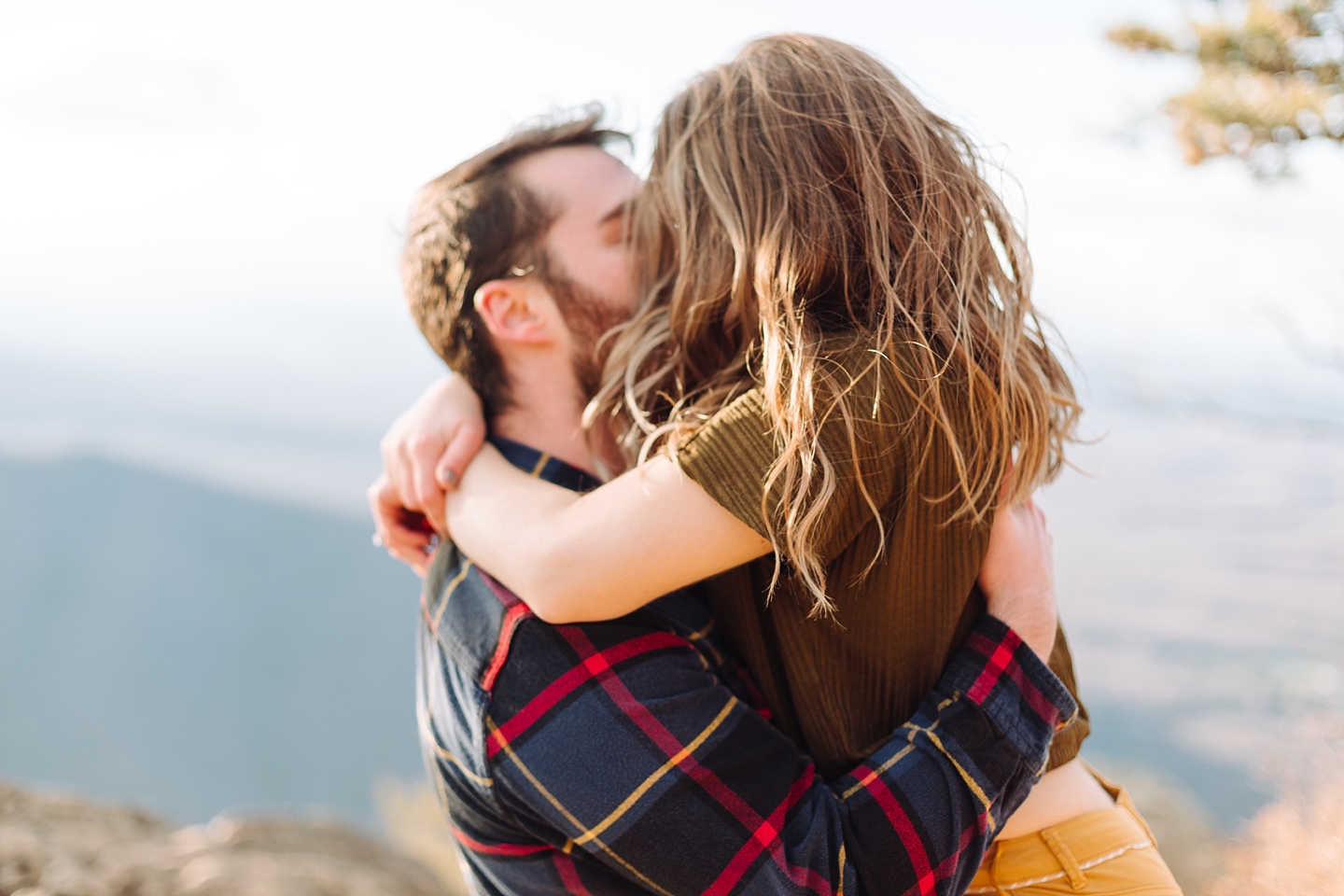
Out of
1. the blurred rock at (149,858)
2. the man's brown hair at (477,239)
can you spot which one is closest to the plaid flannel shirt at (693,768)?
the man's brown hair at (477,239)

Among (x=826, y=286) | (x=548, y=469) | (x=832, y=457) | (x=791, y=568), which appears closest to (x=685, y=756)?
(x=791, y=568)

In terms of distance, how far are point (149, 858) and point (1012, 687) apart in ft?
8.90

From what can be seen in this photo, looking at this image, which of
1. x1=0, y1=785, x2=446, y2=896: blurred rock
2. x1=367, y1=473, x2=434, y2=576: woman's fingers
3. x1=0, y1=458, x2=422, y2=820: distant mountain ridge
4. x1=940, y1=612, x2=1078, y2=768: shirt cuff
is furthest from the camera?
x1=0, y1=458, x2=422, y2=820: distant mountain ridge

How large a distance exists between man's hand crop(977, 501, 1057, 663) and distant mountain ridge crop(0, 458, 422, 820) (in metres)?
28.3

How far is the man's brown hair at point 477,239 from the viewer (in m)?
1.56

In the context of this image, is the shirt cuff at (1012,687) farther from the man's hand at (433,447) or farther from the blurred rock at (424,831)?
the blurred rock at (424,831)

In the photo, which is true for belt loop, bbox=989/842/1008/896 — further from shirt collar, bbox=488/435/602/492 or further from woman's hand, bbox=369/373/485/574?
woman's hand, bbox=369/373/485/574

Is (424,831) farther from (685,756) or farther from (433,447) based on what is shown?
(685,756)

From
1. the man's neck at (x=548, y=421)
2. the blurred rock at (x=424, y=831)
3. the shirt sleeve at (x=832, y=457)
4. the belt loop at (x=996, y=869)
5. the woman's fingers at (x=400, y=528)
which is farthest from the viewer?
the blurred rock at (x=424, y=831)

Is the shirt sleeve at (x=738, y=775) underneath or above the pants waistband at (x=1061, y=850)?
above

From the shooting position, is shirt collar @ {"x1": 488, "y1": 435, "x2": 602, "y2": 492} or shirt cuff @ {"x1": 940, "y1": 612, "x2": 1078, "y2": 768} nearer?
shirt cuff @ {"x1": 940, "y1": 612, "x2": 1078, "y2": 768}

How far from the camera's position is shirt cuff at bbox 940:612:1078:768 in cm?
110

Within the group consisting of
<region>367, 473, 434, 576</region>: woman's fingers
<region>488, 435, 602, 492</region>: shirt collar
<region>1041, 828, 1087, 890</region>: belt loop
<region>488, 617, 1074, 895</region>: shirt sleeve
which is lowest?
<region>1041, 828, 1087, 890</region>: belt loop

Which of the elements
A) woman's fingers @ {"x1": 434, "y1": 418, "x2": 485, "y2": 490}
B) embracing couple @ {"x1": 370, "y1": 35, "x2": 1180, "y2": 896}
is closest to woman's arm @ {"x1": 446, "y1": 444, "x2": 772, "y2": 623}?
embracing couple @ {"x1": 370, "y1": 35, "x2": 1180, "y2": 896}
